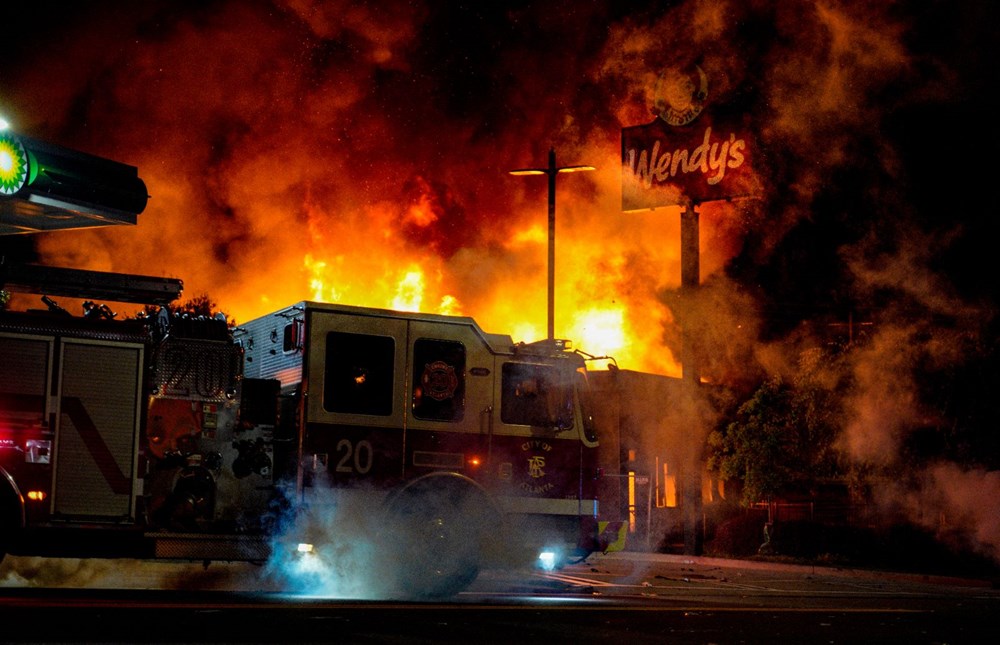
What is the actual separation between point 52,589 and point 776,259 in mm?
28217

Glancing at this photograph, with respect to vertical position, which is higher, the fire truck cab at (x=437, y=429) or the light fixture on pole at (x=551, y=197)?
the light fixture on pole at (x=551, y=197)

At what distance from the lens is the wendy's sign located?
2891 cm

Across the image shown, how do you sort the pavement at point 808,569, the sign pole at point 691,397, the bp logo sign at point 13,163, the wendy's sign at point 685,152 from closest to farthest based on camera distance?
1. the bp logo sign at point 13,163
2. the pavement at point 808,569
3. the sign pole at point 691,397
4. the wendy's sign at point 685,152

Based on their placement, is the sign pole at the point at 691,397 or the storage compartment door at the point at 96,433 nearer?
the storage compartment door at the point at 96,433

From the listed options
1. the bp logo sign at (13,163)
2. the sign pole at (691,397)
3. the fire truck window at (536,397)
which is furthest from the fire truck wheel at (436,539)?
the sign pole at (691,397)

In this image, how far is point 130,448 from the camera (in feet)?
42.3

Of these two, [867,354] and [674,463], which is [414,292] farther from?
[867,354]

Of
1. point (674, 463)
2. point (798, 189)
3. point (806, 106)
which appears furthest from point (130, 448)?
point (674, 463)

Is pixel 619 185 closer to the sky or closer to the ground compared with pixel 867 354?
closer to the sky

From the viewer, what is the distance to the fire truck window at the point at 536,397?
14859 millimetres

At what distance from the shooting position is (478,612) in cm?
1193

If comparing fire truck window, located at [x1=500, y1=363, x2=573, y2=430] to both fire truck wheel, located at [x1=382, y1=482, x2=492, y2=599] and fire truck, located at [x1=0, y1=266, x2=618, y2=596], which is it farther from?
fire truck wheel, located at [x1=382, y1=482, x2=492, y2=599]

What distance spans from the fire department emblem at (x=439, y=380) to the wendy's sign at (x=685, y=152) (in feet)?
51.6

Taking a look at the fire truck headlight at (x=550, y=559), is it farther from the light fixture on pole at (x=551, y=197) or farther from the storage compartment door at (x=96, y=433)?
the light fixture on pole at (x=551, y=197)
